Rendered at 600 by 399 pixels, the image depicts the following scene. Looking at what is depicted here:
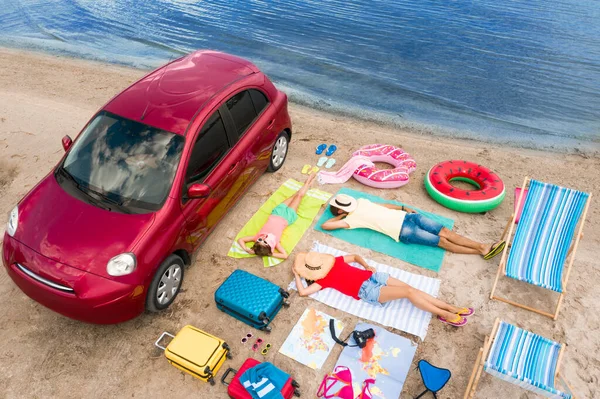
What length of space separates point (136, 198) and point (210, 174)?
1035 mm

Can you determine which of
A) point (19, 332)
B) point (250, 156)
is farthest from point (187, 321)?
point (250, 156)

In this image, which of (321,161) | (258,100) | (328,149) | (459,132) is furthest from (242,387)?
(459,132)

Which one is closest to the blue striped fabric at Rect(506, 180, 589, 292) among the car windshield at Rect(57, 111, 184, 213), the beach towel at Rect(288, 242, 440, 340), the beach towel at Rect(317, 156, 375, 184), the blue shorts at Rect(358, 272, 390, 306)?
the beach towel at Rect(288, 242, 440, 340)

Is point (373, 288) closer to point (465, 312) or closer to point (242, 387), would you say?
point (465, 312)

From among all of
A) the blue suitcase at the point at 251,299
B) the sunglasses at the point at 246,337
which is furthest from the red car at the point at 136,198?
the sunglasses at the point at 246,337

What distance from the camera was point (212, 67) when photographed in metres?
6.48

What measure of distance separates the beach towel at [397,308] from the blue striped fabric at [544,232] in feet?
3.75

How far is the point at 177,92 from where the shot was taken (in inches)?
227

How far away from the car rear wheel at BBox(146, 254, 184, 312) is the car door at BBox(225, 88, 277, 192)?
1.83m

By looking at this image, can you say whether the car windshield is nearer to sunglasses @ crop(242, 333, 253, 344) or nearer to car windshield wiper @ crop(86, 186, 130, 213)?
car windshield wiper @ crop(86, 186, 130, 213)

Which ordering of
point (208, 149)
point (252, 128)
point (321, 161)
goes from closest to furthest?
point (208, 149), point (252, 128), point (321, 161)

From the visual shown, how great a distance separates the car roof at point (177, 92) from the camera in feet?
17.8

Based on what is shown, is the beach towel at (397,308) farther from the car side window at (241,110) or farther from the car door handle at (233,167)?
the car side window at (241,110)

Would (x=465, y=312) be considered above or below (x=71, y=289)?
below
